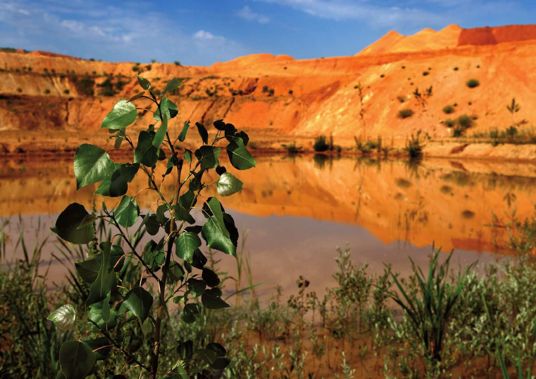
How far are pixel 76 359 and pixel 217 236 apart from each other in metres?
0.37

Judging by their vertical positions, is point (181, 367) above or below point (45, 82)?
below

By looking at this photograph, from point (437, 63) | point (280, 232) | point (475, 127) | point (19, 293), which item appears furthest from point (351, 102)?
point (19, 293)

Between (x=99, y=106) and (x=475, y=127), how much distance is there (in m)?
36.7

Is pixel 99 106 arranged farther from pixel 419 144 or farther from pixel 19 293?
pixel 19 293

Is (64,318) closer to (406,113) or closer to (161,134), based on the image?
(161,134)

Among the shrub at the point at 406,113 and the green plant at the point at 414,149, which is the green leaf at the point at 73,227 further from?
the shrub at the point at 406,113

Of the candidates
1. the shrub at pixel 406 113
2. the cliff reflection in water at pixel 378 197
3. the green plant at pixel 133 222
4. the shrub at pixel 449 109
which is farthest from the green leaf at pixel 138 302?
the shrub at pixel 406 113

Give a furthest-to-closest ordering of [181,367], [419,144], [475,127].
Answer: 1. [475,127]
2. [419,144]
3. [181,367]

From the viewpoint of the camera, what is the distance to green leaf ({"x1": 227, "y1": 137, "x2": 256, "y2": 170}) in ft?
3.14

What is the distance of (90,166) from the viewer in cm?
84

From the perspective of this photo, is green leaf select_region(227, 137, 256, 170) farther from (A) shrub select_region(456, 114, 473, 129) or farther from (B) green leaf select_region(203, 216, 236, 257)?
(A) shrub select_region(456, 114, 473, 129)

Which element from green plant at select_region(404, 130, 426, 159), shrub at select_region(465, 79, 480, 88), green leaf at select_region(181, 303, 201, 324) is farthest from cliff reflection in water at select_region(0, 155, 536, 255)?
shrub at select_region(465, 79, 480, 88)

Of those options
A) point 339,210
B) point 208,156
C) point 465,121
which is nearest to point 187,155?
point 208,156

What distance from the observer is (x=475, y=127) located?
2652 cm
